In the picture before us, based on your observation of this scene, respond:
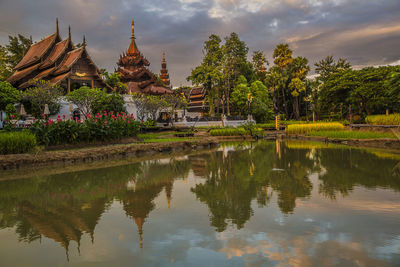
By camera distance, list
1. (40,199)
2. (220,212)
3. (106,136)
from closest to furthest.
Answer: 1. (220,212)
2. (40,199)
3. (106,136)

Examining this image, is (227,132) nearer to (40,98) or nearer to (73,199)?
(40,98)

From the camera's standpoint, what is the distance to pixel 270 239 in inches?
150

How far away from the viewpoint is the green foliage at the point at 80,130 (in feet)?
41.0

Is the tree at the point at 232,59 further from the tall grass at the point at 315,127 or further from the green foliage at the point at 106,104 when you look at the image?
the green foliage at the point at 106,104

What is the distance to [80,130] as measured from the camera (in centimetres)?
1382

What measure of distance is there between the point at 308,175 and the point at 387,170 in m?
2.65

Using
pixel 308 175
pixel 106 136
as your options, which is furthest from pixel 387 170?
pixel 106 136

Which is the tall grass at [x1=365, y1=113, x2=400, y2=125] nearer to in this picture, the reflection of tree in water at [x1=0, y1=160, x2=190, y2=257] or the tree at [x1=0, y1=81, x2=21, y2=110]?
the reflection of tree in water at [x1=0, y1=160, x2=190, y2=257]

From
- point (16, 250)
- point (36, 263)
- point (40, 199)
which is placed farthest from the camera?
point (40, 199)

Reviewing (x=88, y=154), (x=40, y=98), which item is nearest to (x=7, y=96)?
(x=40, y=98)

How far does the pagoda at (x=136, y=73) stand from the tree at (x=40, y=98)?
1334 cm

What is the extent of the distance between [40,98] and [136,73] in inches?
727

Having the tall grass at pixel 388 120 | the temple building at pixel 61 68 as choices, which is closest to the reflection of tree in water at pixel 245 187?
the tall grass at pixel 388 120

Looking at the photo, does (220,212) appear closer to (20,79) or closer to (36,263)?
(36,263)
